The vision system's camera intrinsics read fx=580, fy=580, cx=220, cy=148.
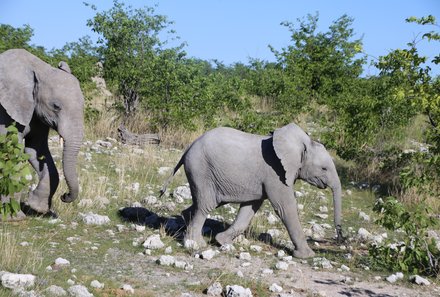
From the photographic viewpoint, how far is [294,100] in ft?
59.1

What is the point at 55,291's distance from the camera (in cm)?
562

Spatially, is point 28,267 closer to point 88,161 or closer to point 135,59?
point 88,161

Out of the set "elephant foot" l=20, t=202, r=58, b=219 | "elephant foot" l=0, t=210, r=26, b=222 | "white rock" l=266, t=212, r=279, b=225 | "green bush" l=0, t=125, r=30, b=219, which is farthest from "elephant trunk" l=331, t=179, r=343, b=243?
"green bush" l=0, t=125, r=30, b=219

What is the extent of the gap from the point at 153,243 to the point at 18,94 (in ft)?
9.21

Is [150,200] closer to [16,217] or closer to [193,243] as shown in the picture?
[193,243]

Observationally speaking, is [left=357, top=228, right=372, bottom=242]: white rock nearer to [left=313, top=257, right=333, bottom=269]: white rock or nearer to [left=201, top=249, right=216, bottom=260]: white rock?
[left=313, top=257, right=333, bottom=269]: white rock

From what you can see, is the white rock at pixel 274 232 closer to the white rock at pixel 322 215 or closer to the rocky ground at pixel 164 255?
the rocky ground at pixel 164 255

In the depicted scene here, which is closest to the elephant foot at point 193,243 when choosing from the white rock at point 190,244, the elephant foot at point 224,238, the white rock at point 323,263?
the white rock at point 190,244

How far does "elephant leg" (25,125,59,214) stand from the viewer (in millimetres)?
8531

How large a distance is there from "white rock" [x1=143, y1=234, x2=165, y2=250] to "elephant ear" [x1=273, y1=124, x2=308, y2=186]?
6.39 feet

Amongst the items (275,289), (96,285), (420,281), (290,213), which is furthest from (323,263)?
(96,285)

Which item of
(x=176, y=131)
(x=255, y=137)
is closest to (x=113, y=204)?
(x=255, y=137)

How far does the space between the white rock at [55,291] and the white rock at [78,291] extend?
0.08 meters

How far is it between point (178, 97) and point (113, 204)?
736 cm
